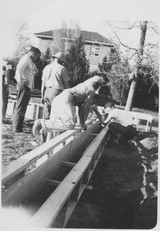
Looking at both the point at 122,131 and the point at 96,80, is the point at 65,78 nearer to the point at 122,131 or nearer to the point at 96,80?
the point at 96,80

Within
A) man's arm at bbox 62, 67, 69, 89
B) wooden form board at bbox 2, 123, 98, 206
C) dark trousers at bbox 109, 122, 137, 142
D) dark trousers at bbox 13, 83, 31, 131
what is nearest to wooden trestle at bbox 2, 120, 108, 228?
wooden form board at bbox 2, 123, 98, 206

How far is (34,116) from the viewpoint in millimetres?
1854

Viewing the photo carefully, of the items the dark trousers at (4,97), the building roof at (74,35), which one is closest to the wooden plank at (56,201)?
the dark trousers at (4,97)

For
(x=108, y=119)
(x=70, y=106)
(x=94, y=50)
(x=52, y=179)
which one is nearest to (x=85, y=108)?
(x=70, y=106)

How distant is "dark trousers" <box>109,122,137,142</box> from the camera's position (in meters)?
2.18

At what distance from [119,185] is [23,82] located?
93 cm

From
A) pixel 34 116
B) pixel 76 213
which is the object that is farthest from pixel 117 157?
pixel 34 116

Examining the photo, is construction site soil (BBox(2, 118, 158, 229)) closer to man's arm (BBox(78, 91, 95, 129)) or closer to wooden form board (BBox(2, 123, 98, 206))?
wooden form board (BBox(2, 123, 98, 206))

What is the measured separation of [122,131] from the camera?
225 centimetres

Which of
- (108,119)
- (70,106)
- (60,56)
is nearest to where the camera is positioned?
(60,56)

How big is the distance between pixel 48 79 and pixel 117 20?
1.93 ft

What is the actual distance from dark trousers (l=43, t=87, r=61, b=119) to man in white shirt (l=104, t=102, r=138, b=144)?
38 cm

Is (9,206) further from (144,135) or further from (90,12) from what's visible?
(90,12)

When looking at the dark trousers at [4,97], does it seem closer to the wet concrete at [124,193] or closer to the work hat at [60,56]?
the work hat at [60,56]
